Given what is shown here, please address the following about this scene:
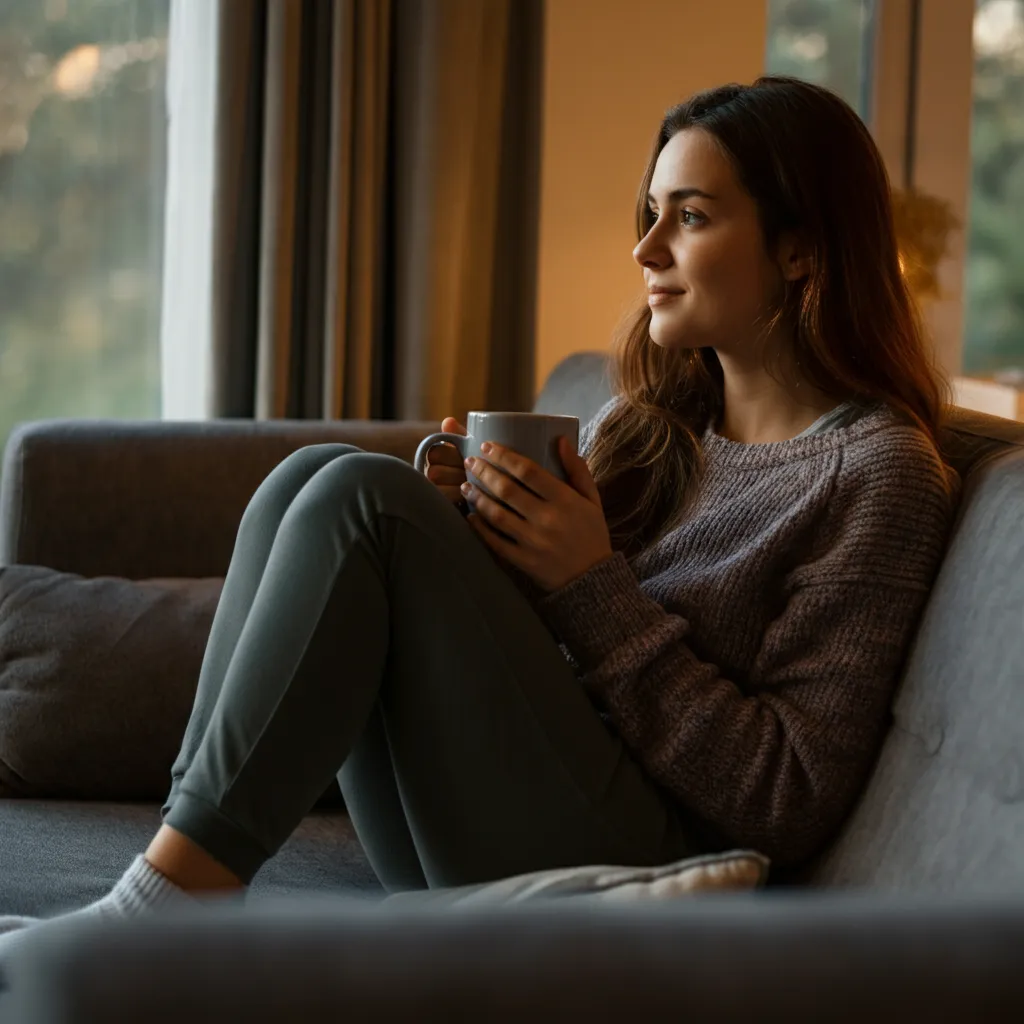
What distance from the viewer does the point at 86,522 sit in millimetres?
2127

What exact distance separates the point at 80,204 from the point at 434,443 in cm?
133

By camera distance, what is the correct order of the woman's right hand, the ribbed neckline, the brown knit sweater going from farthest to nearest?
1. the woman's right hand
2. the ribbed neckline
3. the brown knit sweater

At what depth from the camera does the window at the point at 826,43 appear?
123 inches

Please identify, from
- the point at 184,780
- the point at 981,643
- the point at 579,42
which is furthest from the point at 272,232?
the point at 981,643

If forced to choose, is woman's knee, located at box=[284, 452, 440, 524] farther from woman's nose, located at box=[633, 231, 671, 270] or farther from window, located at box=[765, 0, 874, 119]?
window, located at box=[765, 0, 874, 119]

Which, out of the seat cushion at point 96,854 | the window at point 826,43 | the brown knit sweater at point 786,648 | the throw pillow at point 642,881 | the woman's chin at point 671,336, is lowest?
the seat cushion at point 96,854

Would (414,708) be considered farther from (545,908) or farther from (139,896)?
(545,908)

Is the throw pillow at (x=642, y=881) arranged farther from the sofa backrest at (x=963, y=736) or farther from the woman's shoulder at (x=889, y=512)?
the woman's shoulder at (x=889, y=512)

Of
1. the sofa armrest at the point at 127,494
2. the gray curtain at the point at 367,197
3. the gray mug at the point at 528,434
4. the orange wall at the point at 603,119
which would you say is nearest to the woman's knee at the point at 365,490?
the gray mug at the point at 528,434

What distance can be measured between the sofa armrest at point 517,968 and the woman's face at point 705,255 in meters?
1.03

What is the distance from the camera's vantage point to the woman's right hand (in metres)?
1.53

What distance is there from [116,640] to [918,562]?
104cm

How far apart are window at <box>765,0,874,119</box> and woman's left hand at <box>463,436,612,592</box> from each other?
2016mm

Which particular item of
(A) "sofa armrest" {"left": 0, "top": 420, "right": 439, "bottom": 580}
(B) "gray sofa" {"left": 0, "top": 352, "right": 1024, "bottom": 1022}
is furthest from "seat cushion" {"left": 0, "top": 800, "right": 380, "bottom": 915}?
(A) "sofa armrest" {"left": 0, "top": 420, "right": 439, "bottom": 580}
